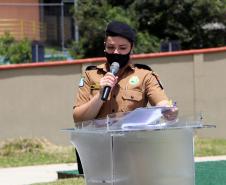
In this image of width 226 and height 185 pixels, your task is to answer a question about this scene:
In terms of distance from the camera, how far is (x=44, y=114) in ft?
41.1

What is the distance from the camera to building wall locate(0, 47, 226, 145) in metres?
12.3

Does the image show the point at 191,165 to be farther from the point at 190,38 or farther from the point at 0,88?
the point at 190,38

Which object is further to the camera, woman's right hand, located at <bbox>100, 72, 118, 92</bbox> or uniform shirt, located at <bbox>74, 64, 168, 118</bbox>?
uniform shirt, located at <bbox>74, 64, 168, 118</bbox>

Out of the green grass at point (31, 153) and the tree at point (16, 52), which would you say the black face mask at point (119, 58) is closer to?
the green grass at point (31, 153)

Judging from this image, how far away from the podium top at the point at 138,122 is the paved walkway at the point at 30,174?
5.40 m

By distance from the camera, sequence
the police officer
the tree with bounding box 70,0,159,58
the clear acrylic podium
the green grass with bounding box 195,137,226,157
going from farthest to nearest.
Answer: the tree with bounding box 70,0,159,58
the green grass with bounding box 195,137,226,157
the police officer
the clear acrylic podium

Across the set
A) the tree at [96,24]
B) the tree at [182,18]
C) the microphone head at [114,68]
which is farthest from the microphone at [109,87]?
the tree at [182,18]

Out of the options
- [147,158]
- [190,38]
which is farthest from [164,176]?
[190,38]

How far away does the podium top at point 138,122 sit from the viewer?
3.08m

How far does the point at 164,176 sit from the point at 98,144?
353mm

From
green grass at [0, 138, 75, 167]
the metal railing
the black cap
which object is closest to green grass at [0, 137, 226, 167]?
green grass at [0, 138, 75, 167]

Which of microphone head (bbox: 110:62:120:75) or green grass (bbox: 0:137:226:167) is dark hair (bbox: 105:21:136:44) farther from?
green grass (bbox: 0:137:226:167)

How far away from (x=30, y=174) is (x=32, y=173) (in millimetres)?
103

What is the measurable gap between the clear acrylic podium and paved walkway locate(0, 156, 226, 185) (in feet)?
17.7
